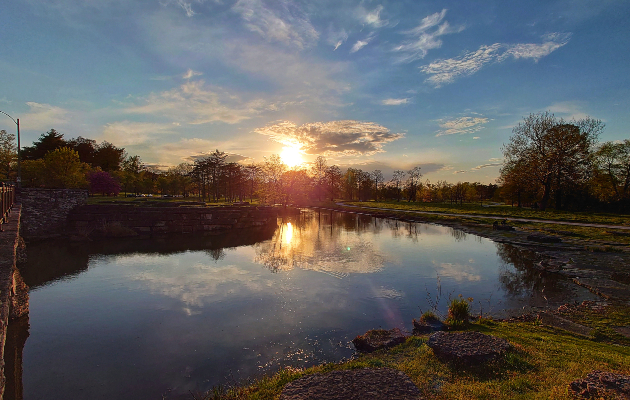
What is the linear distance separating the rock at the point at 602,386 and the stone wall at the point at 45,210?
106 ft

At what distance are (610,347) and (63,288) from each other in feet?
61.3

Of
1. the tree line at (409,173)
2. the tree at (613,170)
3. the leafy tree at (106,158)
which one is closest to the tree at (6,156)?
the tree line at (409,173)

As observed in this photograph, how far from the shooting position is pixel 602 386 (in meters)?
3.94

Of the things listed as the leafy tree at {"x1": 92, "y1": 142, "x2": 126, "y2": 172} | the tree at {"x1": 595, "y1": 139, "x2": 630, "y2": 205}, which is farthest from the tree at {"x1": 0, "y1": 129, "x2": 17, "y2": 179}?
the tree at {"x1": 595, "y1": 139, "x2": 630, "y2": 205}

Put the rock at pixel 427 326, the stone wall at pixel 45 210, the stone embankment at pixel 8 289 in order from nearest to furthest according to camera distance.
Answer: the stone embankment at pixel 8 289 → the rock at pixel 427 326 → the stone wall at pixel 45 210

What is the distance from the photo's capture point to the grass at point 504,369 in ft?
14.7

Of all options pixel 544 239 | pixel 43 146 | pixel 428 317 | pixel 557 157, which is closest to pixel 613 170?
pixel 557 157

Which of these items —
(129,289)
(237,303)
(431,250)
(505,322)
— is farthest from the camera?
(431,250)

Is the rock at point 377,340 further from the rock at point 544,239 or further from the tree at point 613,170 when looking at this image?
the tree at point 613,170

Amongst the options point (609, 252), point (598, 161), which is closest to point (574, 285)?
point (609, 252)

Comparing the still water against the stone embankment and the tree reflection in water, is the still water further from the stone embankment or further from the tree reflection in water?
the stone embankment

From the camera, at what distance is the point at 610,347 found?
21.8 feet

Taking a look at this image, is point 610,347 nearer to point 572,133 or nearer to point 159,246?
point 159,246

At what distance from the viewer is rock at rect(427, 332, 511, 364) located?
5457mm
